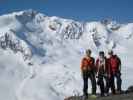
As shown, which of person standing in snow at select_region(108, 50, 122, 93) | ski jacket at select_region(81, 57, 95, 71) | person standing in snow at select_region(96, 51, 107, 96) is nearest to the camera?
ski jacket at select_region(81, 57, 95, 71)

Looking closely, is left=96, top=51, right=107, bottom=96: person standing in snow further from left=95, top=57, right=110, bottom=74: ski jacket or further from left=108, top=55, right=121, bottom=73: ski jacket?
left=108, top=55, right=121, bottom=73: ski jacket

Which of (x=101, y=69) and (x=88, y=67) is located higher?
(x=88, y=67)

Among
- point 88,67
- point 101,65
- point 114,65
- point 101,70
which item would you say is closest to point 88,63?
point 88,67

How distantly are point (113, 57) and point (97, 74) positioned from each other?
169 cm

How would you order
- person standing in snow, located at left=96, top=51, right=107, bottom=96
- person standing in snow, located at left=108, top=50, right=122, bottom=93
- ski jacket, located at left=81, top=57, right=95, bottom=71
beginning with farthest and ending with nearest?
person standing in snow, located at left=108, top=50, right=122, bottom=93 → person standing in snow, located at left=96, top=51, right=107, bottom=96 → ski jacket, located at left=81, top=57, right=95, bottom=71

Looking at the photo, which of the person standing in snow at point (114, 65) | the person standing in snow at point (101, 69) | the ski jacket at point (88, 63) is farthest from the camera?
the person standing in snow at point (114, 65)

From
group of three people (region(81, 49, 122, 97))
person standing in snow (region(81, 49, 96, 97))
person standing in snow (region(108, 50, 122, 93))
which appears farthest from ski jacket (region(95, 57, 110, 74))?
person standing in snow (region(108, 50, 122, 93))

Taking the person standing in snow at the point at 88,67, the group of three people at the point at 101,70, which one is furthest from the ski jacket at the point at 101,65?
the person standing in snow at the point at 88,67

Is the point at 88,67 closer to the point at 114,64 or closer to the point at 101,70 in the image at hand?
the point at 101,70

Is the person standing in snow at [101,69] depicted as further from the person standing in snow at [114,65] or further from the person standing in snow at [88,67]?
the person standing in snow at [114,65]

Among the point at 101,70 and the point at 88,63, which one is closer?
the point at 88,63

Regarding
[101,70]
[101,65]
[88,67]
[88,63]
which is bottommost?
[101,70]

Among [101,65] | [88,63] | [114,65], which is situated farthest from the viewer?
[114,65]

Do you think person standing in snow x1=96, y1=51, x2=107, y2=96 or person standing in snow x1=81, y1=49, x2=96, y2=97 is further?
person standing in snow x1=96, y1=51, x2=107, y2=96
